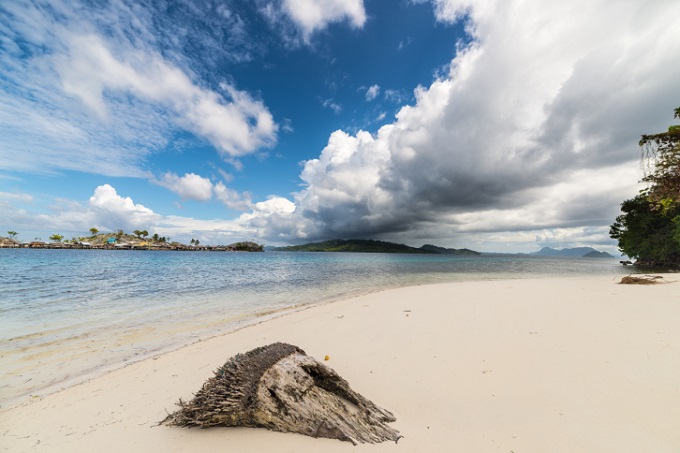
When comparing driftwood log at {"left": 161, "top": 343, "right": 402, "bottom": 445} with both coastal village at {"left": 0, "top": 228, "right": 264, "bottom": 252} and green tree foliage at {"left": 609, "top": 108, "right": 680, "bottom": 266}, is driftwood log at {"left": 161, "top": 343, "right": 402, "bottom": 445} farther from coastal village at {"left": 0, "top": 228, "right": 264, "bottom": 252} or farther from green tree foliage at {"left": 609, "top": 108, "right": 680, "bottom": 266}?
coastal village at {"left": 0, "top": 228, "right": 264, "bottom": 252}

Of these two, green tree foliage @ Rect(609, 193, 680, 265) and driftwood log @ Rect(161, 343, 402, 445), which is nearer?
driftwood log @ Rect(161, 343, 402, 445)

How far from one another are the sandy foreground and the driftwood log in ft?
0.42

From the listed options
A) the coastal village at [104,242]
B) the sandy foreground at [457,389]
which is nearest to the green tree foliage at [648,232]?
the sandy foreground at [457,389]

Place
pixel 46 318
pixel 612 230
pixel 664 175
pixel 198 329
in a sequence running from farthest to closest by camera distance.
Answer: pixel 612 230, pixel 664 175, pixel 46 318, pixel 198 329

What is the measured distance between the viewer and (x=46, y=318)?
37.2ft

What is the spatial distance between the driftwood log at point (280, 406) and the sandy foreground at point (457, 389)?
0.13m

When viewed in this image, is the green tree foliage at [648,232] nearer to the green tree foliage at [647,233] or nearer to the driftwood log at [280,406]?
the green tree foliage at [647,233]

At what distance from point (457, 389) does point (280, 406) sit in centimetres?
305

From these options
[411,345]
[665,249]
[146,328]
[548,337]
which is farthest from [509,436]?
[665,249]

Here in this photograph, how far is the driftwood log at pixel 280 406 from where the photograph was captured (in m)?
3.10

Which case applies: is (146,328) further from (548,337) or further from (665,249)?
(665,249)

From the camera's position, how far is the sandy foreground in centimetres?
312

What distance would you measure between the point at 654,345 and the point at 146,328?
50.9ft

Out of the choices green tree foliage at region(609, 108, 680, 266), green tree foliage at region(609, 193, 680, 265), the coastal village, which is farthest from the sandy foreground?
the coastal village
